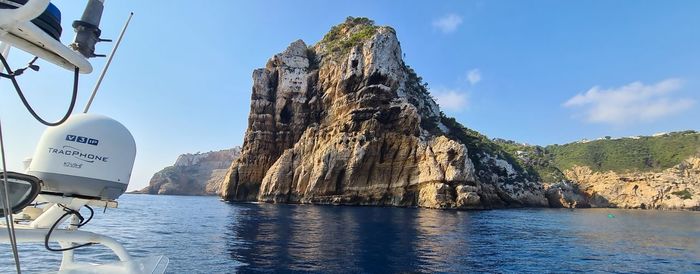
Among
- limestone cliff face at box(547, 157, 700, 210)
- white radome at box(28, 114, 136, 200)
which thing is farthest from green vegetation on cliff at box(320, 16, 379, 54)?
white radome at box(28, 114, 136, 200)

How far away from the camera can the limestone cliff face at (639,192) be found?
10725 cm

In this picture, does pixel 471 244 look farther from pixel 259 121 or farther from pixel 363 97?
pixel 259 121

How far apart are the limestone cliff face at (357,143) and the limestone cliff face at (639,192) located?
12835mm

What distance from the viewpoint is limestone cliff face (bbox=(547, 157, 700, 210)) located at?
352 feet

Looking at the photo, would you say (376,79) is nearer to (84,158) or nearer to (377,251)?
(377,251)

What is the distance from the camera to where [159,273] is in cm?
673

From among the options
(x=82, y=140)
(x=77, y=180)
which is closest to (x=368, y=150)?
(x=82, y=140)

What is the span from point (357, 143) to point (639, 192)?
85.9m

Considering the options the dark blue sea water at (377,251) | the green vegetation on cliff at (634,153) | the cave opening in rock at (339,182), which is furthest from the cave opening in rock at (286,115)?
the green vegetation on cliff at (634,153)

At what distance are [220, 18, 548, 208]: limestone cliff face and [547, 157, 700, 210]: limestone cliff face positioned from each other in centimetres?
1284

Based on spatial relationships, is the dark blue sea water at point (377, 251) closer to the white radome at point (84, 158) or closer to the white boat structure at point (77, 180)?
the white boat structure at point (77, 180)

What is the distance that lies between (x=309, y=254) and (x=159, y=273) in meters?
15.5

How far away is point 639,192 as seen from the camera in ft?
377

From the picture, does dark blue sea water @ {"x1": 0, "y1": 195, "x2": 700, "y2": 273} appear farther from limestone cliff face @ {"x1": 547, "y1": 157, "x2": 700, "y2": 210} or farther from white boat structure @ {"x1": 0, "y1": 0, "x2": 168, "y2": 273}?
limestone cliff face @ {"x1": 547, "y1": 157, "x2": 700, "y2": 210}
